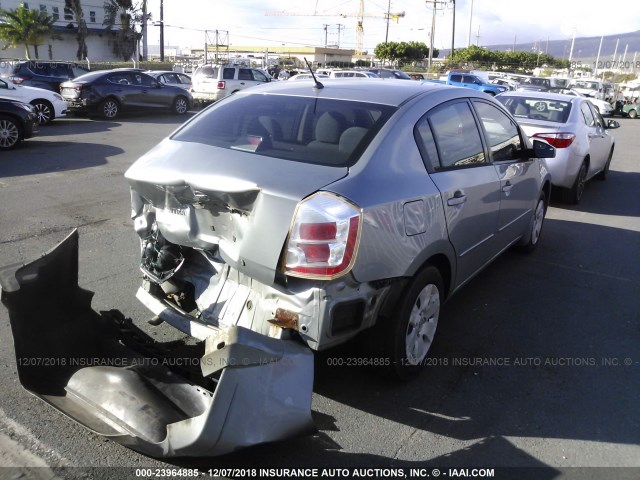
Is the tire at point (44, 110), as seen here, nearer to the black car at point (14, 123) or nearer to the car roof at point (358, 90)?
the black car at point (14, 123)

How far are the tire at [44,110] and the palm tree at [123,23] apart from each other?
50418 millimetres

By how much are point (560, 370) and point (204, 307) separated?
7.99 feet

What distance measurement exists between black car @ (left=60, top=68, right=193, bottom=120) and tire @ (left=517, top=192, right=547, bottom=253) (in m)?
14.5

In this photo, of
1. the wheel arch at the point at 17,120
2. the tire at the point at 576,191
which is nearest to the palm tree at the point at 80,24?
the wheel arch at the point at 17,120

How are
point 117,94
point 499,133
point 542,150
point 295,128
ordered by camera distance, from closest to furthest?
point 295,128 < point 499,133 < point 542,150 < point 117,94

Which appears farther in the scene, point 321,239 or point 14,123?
point 14,123

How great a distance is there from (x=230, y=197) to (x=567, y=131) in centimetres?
714

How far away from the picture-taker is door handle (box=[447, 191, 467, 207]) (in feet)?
12.2

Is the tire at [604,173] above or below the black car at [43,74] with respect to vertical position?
below

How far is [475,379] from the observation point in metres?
3.71

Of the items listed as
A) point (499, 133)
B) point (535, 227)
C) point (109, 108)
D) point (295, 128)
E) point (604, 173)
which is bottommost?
point (604, 173)

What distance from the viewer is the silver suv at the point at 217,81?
71.1ft

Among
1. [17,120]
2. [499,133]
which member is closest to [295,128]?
[499,133]

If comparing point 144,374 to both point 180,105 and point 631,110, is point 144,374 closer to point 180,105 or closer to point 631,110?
point 180,105
